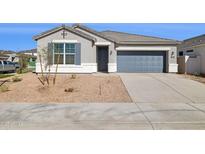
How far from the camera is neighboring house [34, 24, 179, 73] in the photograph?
2436 cm

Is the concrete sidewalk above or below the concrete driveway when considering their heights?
below

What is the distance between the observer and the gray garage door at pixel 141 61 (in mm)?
27359

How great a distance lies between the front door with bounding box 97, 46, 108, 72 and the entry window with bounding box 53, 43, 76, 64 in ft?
11.9

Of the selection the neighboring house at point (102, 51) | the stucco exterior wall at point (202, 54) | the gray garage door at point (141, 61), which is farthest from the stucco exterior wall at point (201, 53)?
the gray garage door at point (141, 61)

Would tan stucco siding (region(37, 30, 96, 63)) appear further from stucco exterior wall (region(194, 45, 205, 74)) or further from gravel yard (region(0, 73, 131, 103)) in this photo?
stucco exterior wall (region(194, 45, 205, 74))

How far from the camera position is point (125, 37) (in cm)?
2880

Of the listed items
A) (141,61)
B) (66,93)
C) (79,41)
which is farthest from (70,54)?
(66,93)

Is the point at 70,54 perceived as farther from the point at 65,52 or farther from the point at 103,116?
the point at 103,116

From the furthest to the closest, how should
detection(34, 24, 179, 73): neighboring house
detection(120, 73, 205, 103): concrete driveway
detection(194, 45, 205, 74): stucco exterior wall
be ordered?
detection(194, 45, 205, 74): stucco exterior wall → detection(34, 24, 179, 73): neighboring house → detection(120, 73, 205, 103): concrete driveway

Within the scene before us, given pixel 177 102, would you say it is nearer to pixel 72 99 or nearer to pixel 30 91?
pixel 72 99

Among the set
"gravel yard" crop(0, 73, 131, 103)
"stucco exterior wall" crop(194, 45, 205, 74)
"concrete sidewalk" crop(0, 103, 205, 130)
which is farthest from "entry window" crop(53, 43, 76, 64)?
"concrete sidewalk" crop(0, 103, 205, 130)
